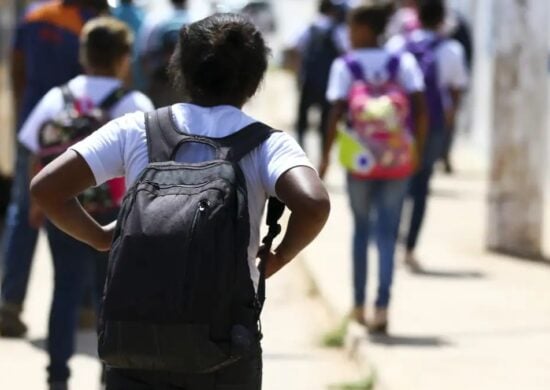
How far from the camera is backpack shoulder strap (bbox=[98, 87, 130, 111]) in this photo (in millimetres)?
6359

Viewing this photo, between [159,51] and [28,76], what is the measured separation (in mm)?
3124

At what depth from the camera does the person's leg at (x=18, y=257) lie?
8227 mm

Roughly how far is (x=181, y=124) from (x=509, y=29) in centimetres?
709

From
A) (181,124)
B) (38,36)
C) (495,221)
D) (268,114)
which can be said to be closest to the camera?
(181,124)

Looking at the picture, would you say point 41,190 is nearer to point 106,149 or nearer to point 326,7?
point 106,149

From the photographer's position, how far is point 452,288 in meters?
9.66

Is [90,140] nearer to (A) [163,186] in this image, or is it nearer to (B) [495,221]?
(A) [163,186]

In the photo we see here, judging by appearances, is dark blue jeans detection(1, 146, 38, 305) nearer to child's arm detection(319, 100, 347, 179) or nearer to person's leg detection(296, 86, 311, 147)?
child's arm detection(319, 100, 347, 179)

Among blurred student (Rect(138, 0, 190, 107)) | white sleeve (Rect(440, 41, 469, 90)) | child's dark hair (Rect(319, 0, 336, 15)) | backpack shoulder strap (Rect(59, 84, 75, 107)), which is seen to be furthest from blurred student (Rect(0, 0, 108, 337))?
child's dark hair (Rect(319, 0, 336, 15))

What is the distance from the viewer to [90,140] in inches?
163

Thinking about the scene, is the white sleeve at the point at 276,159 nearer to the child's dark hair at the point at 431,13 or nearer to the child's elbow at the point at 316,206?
the child's elbow at the point at 316,206

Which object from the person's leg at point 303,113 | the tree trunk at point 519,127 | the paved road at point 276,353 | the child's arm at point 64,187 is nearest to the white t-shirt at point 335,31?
the person's leg at point 303,113

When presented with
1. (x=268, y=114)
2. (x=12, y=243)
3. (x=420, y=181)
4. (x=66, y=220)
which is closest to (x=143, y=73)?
(x=420, y=181)

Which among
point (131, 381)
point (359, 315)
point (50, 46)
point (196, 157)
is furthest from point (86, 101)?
point (131, 381)
